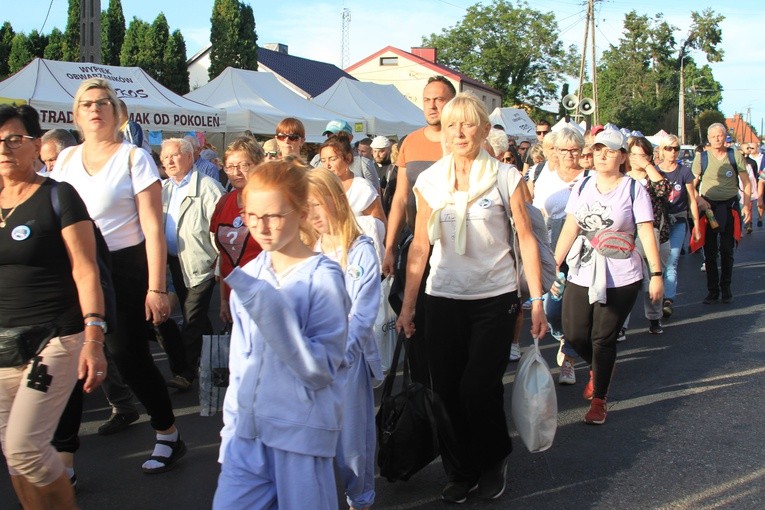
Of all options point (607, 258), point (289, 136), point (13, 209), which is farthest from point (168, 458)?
point (607, 258)

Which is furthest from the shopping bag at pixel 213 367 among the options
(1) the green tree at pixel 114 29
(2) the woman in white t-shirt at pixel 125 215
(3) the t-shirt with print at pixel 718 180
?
(1) the green tree at pixel 114 29

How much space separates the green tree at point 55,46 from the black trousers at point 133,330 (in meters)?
32.8

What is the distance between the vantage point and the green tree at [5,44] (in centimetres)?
3331

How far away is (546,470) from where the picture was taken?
4430 mm

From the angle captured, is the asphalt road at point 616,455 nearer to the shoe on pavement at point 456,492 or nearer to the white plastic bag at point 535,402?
the shoe on pavement at point 456,492

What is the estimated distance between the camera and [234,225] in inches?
194

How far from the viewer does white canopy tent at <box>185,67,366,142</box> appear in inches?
715

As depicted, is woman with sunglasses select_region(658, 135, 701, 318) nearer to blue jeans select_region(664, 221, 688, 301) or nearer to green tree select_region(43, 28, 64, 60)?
blue jeans select_region(664, 221, 688, 301)

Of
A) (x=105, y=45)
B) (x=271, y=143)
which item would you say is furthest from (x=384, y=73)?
(x=271, y=143)

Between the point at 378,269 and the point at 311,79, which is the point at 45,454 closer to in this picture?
the point at 378,269

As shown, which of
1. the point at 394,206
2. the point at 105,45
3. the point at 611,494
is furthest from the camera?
the point at 105,45

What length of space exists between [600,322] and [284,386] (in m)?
3.10

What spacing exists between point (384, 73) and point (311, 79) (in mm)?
19202

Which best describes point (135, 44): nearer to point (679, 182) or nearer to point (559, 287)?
point (679, 182)
